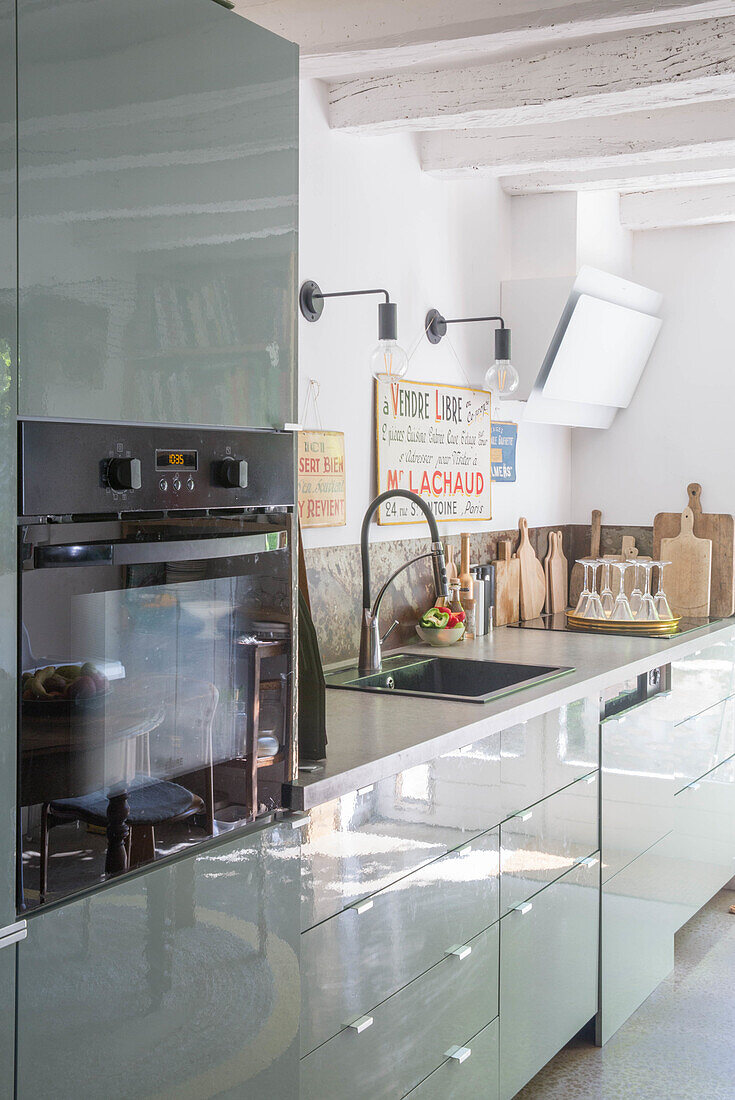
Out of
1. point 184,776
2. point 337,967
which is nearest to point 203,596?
point 184,776

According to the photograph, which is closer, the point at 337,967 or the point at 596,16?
the point at 337,967

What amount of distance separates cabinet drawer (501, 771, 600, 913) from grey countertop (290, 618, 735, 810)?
245mm

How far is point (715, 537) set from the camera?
4.46m

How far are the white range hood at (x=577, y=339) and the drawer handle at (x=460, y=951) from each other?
2158mm

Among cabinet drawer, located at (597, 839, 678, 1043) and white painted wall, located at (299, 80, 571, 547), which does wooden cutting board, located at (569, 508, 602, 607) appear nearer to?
white painted wall, located at (299, 80, 571, 547)

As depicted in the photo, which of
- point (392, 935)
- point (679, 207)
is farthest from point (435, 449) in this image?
point (392, 935)

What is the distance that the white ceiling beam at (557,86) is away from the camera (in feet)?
8.58

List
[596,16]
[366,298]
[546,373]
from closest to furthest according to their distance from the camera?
1. [596,16]
2. [366,298]
3. [546,373]

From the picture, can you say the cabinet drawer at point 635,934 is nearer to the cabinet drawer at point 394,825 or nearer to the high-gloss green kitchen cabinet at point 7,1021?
the cabinet drawer at point 394,825

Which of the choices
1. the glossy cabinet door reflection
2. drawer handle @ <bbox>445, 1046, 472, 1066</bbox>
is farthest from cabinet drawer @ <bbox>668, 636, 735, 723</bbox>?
the glossy cabinet door reflection

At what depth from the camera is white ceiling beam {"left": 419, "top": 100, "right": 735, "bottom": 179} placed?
327cm

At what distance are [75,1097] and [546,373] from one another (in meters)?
3.12

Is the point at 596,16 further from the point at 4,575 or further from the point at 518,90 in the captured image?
the point at 4,575

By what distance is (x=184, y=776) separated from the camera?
161 cm
